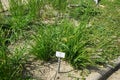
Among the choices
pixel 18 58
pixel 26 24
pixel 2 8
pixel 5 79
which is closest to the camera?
pixel 5 79

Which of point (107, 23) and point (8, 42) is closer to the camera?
point (8, 42)

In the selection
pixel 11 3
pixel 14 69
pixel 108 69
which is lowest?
pixel 108 69

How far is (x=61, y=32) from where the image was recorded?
3773 mm

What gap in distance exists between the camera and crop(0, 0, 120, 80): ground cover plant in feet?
11.5

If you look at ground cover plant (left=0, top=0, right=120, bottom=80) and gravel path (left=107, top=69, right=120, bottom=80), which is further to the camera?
gravel path (left=107, top=69, right=120, bottom=80)

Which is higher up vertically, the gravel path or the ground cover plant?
the ground cover plant

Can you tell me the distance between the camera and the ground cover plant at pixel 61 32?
138 inches

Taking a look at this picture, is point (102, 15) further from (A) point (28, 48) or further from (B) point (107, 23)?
(A) point (28, 48)

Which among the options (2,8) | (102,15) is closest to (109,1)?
(102,15)

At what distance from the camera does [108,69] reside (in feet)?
12.1

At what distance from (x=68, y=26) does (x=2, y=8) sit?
1.30 meters

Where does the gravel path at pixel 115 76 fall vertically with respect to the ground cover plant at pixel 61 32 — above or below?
below

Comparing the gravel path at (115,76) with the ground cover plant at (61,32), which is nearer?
the ground cover plant at (61,32)

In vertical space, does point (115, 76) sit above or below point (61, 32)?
below
